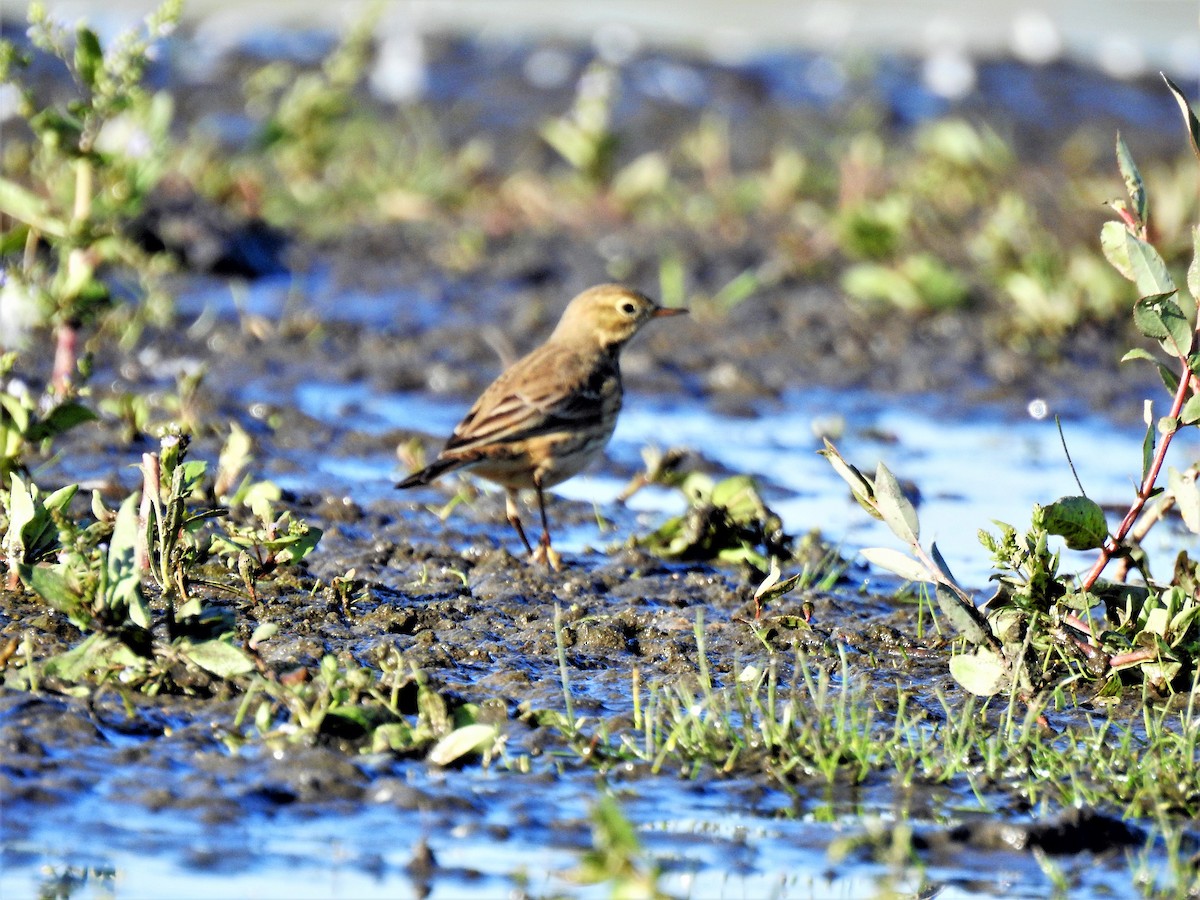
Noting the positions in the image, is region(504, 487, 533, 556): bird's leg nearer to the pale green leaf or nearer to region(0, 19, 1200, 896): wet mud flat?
region(0, 19, 1200, 896): wet mud flat

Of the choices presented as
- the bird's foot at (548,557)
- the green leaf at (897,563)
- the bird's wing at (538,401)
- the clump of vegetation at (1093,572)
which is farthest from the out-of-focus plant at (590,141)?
the green leaf at (897,563)

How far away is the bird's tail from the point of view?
630 cm

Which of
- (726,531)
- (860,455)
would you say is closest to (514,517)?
(726,531)

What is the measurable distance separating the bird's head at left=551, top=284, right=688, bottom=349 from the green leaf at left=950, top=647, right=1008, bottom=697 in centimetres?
310

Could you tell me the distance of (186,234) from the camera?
1071 centimetres

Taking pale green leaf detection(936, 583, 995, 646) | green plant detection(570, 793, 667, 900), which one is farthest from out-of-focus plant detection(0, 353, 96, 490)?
green plant detection(570, 793, 667, 900)

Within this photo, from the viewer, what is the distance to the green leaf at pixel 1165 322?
4672 mm

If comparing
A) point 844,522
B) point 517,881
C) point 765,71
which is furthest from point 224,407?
point 765,71

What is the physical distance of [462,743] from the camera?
410 centimetres

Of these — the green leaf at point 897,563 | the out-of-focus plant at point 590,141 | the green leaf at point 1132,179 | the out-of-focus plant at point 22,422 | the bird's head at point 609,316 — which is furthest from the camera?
the out-of-focus plant at point 590,141

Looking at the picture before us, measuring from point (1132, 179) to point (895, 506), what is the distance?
106 cm

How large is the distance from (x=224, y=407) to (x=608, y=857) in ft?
17.4

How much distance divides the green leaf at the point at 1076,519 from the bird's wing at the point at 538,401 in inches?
91.1

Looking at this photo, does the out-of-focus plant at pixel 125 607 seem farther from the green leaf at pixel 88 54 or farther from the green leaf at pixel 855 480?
the green leaf at pixel 88 54
